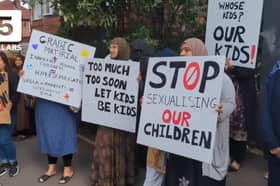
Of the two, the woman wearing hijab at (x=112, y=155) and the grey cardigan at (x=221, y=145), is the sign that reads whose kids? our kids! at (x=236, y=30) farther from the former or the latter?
the woman wearing hijab at (x=112, y=155)

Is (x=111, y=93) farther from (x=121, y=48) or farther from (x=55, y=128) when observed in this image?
(x=55, y=128)

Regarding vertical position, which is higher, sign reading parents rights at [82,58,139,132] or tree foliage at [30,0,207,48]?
tree foliage at [30,0,207,48]

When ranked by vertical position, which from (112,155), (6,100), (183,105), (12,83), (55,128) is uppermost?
(183,105)

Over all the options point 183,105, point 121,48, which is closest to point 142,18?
point 121,48

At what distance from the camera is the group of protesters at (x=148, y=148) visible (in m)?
3.57

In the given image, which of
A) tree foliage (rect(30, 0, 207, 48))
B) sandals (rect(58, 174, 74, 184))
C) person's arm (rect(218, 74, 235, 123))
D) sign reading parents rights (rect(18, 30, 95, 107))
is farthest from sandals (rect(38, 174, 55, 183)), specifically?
person's arm (rect(218, 74, 235, 123))

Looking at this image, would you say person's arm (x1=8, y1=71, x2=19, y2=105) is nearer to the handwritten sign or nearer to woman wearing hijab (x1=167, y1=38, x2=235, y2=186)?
the handwritten sign

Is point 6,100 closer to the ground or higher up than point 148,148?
higher up

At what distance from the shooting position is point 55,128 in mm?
5156

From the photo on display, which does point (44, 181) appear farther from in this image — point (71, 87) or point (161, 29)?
point (161, 29)

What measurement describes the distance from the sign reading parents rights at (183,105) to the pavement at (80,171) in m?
1.71

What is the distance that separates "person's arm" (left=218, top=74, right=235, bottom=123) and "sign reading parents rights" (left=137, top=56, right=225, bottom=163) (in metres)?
0.17

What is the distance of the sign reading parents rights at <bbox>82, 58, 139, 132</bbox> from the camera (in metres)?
4.46

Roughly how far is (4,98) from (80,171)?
4.59 ft
